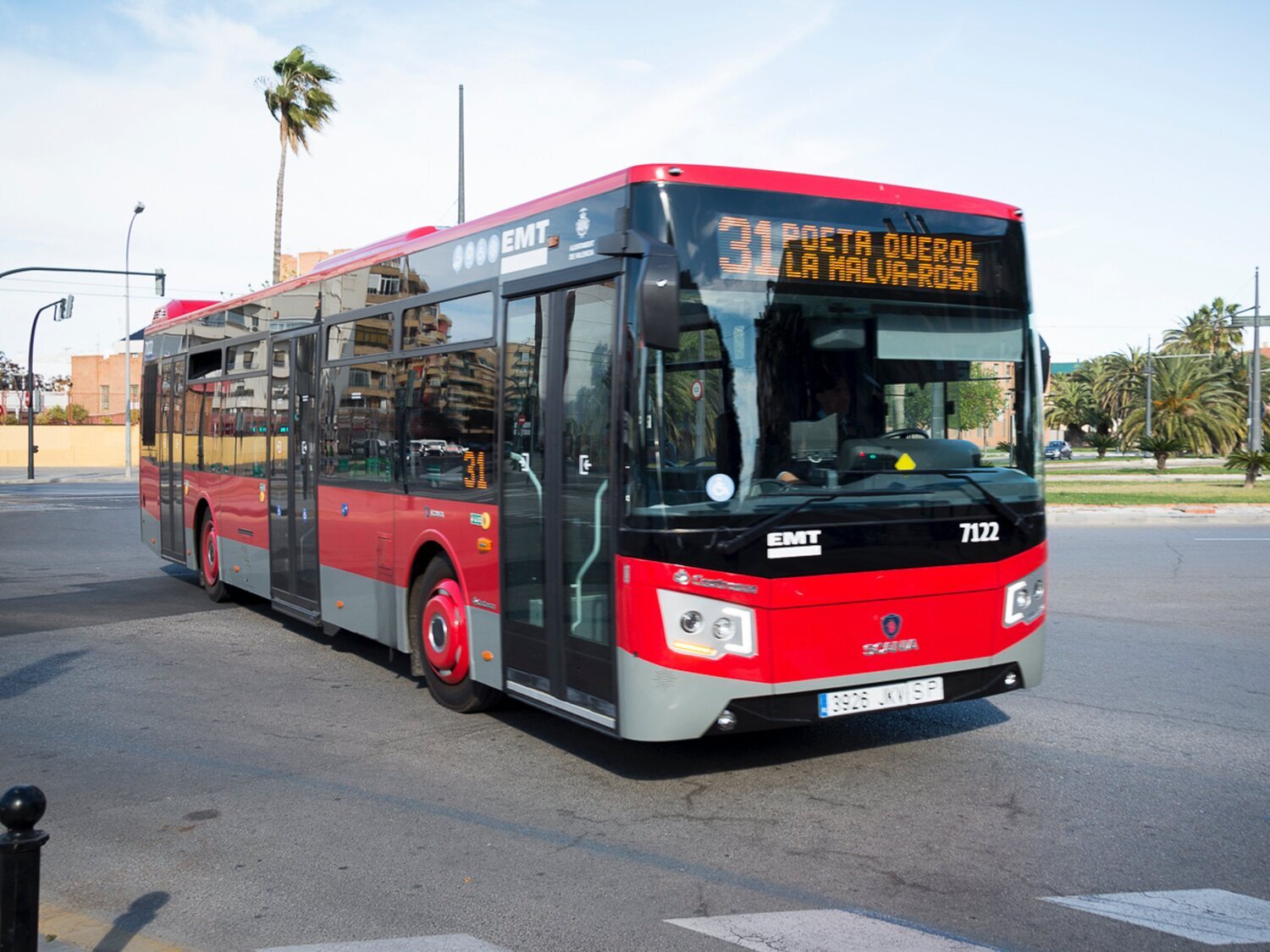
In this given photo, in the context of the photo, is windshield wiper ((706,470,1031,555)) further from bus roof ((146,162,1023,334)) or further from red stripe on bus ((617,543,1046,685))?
bus roof ((146,162,1023,334))

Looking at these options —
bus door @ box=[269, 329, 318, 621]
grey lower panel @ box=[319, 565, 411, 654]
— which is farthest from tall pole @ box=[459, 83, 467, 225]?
grey lower panel @ box=[319, 565, 411, 654]

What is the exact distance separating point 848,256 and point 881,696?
7.19 ft

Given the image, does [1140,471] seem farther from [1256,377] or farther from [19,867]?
[19,867]

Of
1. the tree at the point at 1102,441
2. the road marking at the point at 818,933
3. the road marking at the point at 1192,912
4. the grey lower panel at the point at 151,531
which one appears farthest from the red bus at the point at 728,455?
the tree at the point at 1102,441

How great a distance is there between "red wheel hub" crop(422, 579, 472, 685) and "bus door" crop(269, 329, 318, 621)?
2.32 metres

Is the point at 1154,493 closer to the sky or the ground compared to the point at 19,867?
closer to the ground

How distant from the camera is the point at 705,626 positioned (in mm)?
5734

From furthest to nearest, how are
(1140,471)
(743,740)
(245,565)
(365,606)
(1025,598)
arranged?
(1140,471)
(245,565)
(365,606)
(743,740)
(1025,598)

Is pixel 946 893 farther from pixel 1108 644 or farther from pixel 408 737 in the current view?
pixel 1108 644

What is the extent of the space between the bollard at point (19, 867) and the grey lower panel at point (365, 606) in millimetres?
4806

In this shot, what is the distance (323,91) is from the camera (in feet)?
130

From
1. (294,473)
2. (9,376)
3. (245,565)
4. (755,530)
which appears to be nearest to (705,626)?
(755,530)

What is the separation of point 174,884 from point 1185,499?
25.9 meters

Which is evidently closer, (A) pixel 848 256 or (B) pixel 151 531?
(A) pixel 848 256
